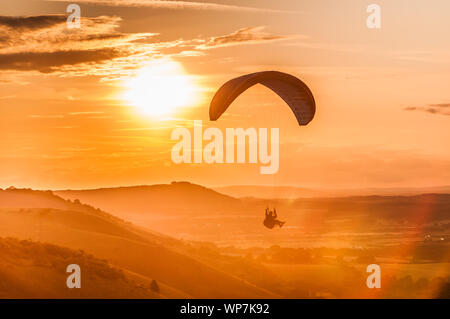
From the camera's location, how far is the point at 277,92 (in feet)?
127

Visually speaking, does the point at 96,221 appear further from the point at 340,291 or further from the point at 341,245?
the point at 341,245

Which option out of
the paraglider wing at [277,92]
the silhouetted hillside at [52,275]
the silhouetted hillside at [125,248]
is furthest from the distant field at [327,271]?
the paraglider wing at [277,92]

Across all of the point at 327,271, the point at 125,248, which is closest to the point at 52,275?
the point at 125,248

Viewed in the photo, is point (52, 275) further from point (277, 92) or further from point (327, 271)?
point (327, 271)

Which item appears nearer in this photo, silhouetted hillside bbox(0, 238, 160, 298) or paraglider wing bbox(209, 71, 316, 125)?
paraglider wing bbox(209, 71, 316, 125)

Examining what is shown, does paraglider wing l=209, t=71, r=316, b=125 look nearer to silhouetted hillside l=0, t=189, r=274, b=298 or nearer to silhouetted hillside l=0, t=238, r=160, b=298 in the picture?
silhouetted hillside l=0, t=238, r=160, b=298

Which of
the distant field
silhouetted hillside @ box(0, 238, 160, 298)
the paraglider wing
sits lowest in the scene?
silhouetted hillside @ box(0, 238, 160, 298)

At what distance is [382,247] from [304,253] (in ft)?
235

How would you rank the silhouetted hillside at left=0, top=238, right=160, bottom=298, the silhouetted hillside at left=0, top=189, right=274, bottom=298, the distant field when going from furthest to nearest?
the distant field
the silhouetted hillside at left=0, top=189, right=274, bottom=298
the silhouetted hillside at left=0, top=238, right=160, bottom=298

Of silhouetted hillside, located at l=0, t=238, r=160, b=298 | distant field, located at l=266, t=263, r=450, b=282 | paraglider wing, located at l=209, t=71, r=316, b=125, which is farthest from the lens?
distant field, located at l=266, t=263, r=450, b=282

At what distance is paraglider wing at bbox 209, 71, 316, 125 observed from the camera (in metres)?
35.4

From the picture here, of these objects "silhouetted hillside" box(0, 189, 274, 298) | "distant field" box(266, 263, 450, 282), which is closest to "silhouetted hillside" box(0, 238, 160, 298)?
"silhouetted hillside" box(0, 189, 274, 298)
